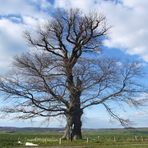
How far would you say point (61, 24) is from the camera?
58969mm

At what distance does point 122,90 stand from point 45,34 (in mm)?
12266

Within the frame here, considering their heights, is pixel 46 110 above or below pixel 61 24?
below

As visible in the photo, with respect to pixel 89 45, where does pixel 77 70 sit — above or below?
below

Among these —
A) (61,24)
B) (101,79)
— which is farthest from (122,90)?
(61,24)

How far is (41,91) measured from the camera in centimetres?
5588

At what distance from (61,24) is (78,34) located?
8.43ft

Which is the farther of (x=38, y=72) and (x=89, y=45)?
(x=89, y=45)

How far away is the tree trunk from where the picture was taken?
5675 centimetres

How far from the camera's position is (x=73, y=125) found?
188 ft

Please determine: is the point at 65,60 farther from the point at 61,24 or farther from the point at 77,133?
Result: the point at 77,133

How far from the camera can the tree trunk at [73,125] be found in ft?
186

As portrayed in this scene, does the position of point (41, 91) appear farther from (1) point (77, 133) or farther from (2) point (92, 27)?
(2) point (92, 27)

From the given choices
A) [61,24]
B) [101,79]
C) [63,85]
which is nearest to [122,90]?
[101,79]

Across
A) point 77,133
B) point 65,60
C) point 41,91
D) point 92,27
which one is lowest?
point 77,133
